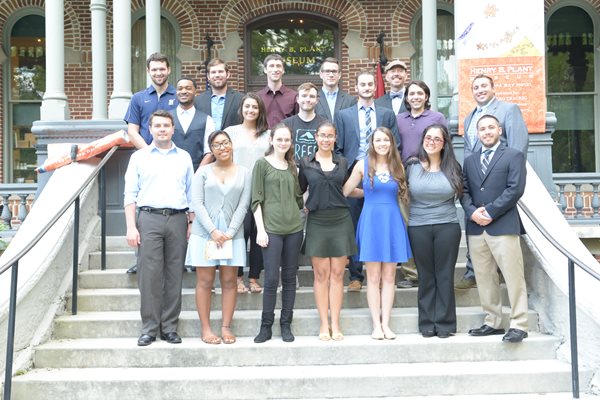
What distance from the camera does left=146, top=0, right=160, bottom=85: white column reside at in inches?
367

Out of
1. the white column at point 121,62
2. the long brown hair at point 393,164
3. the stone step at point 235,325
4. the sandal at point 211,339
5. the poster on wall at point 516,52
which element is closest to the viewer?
the sandal at point 211,339

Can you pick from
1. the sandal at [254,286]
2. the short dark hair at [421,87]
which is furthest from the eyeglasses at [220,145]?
the short dark hair at [421,87]

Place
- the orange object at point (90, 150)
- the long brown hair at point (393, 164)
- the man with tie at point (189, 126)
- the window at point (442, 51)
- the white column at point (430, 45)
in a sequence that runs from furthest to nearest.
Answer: the window at point (442, 51)
the white column at point (430, 45)
the orange object at point (90, 150)
the man with tie at point (189, 126)
the long brown hair at point (393, 164)

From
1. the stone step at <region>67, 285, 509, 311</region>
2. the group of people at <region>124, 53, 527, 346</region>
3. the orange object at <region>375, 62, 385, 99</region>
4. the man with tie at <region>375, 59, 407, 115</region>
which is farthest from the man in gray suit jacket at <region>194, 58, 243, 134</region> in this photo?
the orange object at <region>375, 62, 385, 99</region>

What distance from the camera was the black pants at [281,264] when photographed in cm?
514

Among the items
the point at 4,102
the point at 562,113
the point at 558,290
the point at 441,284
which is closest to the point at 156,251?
the point at 441,284

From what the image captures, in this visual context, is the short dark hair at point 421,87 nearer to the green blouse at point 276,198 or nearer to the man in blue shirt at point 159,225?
the green blouse at point 276,198

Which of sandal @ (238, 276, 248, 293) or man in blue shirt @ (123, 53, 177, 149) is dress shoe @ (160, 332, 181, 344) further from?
man in blue shirt @ (123, 53, 177, 149)

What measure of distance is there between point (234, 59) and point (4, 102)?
14.8 feet

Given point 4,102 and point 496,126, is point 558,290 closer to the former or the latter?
point 496,126

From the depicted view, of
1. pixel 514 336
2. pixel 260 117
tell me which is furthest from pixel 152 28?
pixel 514 336

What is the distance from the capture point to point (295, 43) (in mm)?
12672

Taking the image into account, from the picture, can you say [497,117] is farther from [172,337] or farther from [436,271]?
[172,337]

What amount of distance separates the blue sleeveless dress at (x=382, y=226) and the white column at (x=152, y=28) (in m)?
5.11
